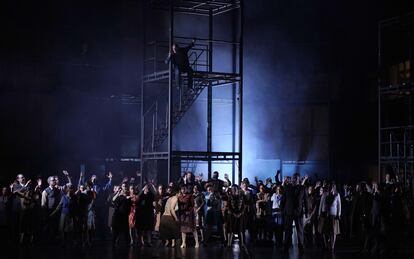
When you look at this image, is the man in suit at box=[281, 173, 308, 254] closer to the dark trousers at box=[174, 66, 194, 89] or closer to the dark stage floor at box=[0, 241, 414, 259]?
the dark stage floor at box=[0, 241, 414, 259]

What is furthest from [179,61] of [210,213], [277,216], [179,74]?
[277,216]

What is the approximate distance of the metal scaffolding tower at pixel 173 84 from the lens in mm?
29312

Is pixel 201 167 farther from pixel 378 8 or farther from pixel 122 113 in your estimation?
pixel 378 8

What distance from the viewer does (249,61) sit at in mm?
38344

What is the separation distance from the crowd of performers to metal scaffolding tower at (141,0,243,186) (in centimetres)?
Answer: 246

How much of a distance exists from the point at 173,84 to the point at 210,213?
7.77 metres

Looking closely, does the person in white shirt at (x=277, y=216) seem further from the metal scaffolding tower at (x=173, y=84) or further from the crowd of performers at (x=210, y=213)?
the metal scaffolding tower at (x=173, y=84)

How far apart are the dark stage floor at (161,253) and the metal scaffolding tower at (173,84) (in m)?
5.62

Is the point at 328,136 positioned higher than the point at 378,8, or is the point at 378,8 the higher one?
the point at 378,8

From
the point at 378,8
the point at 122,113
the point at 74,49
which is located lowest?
the point at 122,113

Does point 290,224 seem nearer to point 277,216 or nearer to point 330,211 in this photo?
point 330,211

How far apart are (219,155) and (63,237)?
6911mm

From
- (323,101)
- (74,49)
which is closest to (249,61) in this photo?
(323,101)

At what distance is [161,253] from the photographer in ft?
71.3
